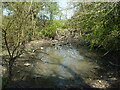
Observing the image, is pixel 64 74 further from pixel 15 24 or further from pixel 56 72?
pixel 15 24

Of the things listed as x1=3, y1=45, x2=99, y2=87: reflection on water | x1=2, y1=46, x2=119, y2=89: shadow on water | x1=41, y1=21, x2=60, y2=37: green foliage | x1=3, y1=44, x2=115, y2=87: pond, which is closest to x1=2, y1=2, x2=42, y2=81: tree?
x1=3, y1=44, x2=115, y2=87: pond

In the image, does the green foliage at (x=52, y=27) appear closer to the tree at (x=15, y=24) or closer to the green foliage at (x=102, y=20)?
the green foliage at (x=102, y=20)

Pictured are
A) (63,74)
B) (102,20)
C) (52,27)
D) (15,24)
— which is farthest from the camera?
(52,27)

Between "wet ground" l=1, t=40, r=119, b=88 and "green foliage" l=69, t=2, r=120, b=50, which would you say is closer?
"green foliage" l=69, t=2, r=120, b=50

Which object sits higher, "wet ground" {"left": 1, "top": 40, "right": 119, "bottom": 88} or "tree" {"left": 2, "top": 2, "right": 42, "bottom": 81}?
"tree" {"left": 2, "top": 2, "right": 42, "bottom": 81}

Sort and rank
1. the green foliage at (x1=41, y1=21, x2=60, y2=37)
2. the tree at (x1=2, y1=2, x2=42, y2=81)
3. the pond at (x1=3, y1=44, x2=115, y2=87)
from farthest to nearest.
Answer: the green foliage at (x1=41, y1=21, x2=60, y2=37), the pond at (x1=3, y1=44, x2=115, y2=87), the tree at (x1=2, y1=2, x2=42, y2=81)

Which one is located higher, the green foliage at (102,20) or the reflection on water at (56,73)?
the green foliage at (102,20)

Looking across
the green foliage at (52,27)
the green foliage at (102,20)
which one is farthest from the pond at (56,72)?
the green foliage at (102,20)

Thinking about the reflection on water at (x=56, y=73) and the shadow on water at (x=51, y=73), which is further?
the reflection on water at (x=56, y=73)

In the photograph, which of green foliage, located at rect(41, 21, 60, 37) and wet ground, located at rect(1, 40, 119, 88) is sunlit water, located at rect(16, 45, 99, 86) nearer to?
wet ground, located at rect(1, 40, 119, 88)

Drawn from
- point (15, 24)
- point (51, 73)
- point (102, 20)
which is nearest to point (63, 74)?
point (51, 73)

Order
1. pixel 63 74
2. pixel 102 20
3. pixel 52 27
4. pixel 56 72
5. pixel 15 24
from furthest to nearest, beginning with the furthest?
1. pixel 52 27
2. pixel 56 72
3. pixel 63 74
4. pixel 102 20
5. pixel 15 24

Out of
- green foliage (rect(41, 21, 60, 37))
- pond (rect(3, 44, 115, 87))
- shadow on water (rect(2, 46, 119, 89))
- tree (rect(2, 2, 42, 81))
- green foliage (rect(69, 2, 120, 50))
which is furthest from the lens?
green foliage (rect(41, 21, 60, 37))

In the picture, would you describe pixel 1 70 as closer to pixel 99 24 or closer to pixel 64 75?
pixel 64 75
